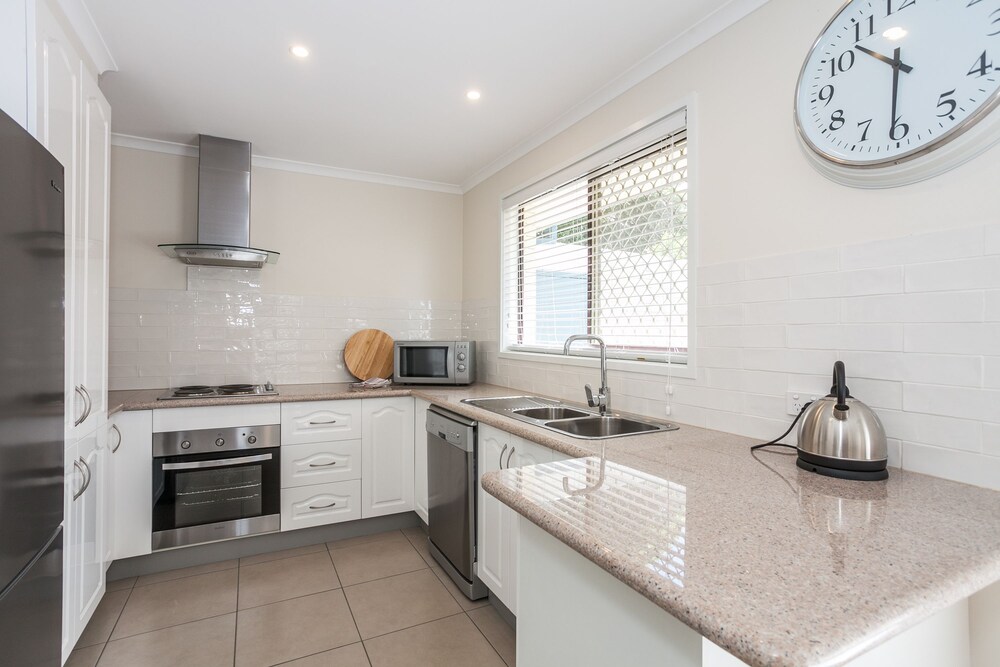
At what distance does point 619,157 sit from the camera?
2.28 meters

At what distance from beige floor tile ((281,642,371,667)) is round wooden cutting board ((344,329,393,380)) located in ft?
5.93

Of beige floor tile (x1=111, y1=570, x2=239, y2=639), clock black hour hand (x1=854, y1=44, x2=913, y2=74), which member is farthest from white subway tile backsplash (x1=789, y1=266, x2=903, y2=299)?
beige floor tile (x1=111, y1=570, x2=239, y2=639)

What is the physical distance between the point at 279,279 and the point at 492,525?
7.31 ft

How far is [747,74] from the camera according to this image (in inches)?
65.8

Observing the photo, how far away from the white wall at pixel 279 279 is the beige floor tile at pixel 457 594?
60.4 inches

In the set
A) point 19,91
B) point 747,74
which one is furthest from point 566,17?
point 19,91

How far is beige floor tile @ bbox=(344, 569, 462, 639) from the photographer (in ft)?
6.84

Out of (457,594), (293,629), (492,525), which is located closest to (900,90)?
(492,525)

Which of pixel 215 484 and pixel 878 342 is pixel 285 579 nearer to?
pixel 215 484

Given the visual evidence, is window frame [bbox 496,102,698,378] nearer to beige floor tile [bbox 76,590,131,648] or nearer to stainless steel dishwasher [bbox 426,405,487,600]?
stainless steel dishwasher [bbox 426,405,487,600]

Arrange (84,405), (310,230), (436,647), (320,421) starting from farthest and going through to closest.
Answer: (310,230) < (320,421) < (436,647) < (84,405)

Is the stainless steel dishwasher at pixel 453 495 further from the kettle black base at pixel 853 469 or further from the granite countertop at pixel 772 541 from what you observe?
the kettle black base at pixel 853 469

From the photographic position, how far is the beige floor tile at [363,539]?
287 cm

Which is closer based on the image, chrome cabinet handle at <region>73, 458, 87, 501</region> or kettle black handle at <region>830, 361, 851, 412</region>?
kettle black handle at <region>830, 361, 851, 412</region>
